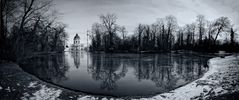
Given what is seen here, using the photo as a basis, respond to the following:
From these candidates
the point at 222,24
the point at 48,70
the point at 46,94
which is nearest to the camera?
the point at 46,94

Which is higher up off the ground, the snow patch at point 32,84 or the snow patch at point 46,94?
the snow patch at point 32,84

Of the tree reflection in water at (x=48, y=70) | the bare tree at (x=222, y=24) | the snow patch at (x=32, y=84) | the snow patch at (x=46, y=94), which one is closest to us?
the snow patch at (x=46, y=94)

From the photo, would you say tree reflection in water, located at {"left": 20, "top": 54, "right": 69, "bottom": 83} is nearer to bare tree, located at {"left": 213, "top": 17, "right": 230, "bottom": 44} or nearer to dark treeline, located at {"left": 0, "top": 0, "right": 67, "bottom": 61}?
dark treeline, located at {"left": 0, "top": 0, "right": 67, "bottom": 61}

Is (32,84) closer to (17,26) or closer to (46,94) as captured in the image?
(46,94)

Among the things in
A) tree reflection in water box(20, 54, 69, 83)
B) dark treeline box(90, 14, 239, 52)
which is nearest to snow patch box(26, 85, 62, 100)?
tree reflection in water box(20, 54, 69, 83)

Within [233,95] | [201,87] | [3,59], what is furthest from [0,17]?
[233,95]

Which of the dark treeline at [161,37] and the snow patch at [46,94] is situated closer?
the snow patch at [46,94]

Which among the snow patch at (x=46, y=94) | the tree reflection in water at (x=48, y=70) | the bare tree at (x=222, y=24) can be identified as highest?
the bare tree at (x=222, y=24)

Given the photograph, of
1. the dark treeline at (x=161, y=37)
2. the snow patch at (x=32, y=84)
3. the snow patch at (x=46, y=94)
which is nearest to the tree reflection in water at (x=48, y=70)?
the snow patch at (x=32, y=84)

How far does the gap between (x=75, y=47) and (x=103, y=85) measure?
11105 cm

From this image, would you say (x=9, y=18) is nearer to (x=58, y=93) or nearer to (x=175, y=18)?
(x=58, y=93)

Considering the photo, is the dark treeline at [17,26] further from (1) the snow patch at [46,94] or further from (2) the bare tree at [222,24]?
(2) the bare tree at [222,24]

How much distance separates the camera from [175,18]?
Answer: 204ft

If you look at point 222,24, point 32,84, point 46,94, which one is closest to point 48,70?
point 32,84
